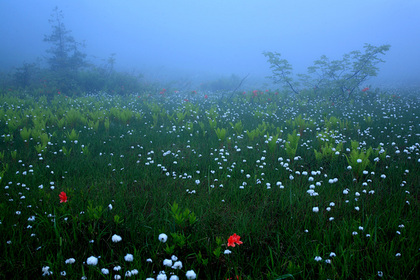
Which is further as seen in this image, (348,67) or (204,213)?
(348,67)

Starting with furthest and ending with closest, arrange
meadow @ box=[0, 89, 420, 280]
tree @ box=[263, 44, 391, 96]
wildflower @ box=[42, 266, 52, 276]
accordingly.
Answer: tree @ box=[263, 44, 391, 96] → meadow @ box=[0, 89, 420, 280] → wildflower @ box=[42, 266, 52, 276]

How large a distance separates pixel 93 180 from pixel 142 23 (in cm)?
9473

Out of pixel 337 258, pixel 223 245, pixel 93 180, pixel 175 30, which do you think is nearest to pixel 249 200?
pixel 223 245

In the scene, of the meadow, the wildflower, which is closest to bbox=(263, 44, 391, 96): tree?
the meadow

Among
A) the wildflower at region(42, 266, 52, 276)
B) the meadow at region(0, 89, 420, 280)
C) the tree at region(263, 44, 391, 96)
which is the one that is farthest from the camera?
the tree at region(263, 44, 391, 96)

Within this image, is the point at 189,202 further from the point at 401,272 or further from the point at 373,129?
the point at 373,129

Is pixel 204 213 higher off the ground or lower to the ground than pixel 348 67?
lower

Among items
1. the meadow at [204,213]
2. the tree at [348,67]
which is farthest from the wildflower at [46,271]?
the tree at [348,67]

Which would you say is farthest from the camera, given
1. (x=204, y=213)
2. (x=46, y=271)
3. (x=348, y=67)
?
(x=348, y=67)

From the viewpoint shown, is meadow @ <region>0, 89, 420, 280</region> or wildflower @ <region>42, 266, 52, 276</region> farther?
meadow @ <region>0, 89, 420, 280</region>

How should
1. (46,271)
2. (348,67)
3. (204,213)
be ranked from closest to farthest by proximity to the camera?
(46,271) < (204,213) < (348,67)

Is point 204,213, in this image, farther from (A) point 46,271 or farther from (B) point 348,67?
(B) point 348,67

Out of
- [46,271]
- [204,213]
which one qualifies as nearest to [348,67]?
[204,213]

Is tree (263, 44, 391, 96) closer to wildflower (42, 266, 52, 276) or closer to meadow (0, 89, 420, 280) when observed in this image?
meadow (0, 89, 420, 280)
